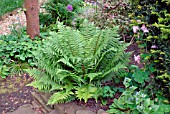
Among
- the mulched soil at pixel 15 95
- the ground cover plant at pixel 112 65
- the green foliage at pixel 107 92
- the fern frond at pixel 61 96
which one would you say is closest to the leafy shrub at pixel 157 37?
the ground cover plant at pixel 112 65

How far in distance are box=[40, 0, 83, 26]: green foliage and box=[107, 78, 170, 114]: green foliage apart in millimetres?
2426

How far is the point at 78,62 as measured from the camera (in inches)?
104

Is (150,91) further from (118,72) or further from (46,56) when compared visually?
(46,56)

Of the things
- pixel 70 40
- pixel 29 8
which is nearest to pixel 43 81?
pixel 70 40

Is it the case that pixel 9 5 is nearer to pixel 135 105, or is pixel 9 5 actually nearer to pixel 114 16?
pixel 114 16

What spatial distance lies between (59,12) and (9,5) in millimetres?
1865

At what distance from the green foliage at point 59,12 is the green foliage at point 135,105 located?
243 centimetres

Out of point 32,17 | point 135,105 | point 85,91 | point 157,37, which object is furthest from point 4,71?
point 157,37

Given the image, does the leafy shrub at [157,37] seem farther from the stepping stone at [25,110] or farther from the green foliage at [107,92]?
the stepping stone at [25,110]

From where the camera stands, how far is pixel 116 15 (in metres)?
4.08

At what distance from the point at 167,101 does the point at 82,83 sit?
0.86 m

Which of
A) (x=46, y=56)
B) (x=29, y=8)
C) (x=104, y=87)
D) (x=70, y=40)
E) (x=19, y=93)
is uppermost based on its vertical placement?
(x=29, y=8)

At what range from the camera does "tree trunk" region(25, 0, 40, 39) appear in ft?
12.7

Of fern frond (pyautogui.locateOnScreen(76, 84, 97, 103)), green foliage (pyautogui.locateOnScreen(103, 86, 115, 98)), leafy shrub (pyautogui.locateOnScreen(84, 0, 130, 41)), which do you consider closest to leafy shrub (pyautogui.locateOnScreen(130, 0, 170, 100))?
green foliage (pyautogui.locateOnScreen(103, 86, 115, 98))
